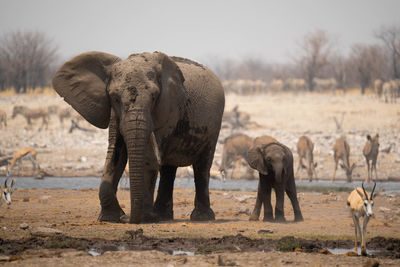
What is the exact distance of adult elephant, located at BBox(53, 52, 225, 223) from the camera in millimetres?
10859

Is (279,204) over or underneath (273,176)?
underneath

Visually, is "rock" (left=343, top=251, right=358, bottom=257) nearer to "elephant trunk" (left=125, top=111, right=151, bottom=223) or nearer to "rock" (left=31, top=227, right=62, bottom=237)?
"elephant trunk" (left=125, top=111, right=151, bottom=223)

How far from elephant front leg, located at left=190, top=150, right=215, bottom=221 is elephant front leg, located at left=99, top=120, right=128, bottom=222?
2.06 metres

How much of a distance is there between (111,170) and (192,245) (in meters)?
2.52

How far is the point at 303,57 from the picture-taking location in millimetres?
72125

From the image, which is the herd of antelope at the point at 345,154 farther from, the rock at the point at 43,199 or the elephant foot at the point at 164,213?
the elephant foot at the point at 164,213

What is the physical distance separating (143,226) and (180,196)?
865 centimetres

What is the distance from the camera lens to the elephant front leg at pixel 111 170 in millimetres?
11375

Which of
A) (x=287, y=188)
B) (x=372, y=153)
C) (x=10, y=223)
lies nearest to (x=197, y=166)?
(x=287, y=188)

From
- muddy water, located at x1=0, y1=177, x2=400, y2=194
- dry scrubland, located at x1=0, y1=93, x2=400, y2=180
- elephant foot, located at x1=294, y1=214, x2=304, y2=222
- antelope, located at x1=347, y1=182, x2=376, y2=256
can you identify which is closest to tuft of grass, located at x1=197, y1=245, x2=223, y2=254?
antelope, located at x1=347, y1=182, x2=376, y2=256

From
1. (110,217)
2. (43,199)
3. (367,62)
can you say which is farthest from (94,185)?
(367,62)

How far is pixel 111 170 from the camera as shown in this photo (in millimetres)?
11445

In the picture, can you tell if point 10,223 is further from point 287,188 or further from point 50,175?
point 50,175

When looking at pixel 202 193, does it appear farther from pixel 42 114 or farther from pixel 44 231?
pixel 42 114
